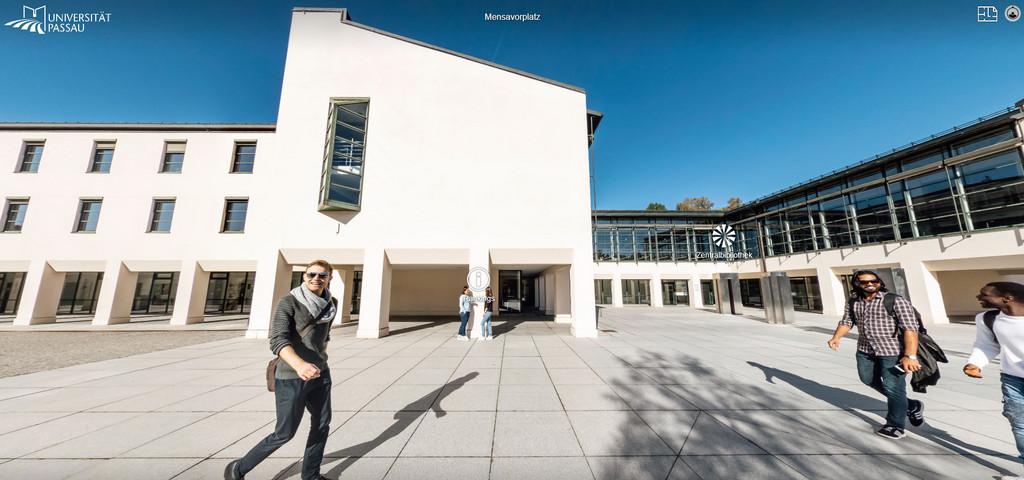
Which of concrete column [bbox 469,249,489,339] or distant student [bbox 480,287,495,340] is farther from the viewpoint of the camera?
concrete column [bbox 469,249,489,339]

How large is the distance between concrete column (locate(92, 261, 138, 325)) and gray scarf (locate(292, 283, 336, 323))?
2081 centimetres

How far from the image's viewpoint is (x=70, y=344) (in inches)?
394

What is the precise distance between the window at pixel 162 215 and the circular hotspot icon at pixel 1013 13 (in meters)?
37.7

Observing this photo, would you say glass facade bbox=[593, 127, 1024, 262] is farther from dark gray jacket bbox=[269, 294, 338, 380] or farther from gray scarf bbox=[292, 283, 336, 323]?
dark gray jacket bbox=[269, 294, 338, 380]

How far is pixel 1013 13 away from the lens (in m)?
12.1

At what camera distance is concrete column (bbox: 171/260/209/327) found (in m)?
14.7

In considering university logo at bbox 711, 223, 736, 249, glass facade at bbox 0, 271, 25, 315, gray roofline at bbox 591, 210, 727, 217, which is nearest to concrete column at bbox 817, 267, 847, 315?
university logo at bbox 711, 223, 736, 249

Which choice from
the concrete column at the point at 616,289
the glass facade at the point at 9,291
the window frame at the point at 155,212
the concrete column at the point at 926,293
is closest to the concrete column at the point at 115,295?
the window frame at the point at 155,212

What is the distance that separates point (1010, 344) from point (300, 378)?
6.56m

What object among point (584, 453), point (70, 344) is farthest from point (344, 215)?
point (584, 453)

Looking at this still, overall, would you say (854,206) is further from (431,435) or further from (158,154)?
(158,154)

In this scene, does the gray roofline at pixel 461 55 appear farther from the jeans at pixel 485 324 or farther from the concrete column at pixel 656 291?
the concrete column at pixel 656 291

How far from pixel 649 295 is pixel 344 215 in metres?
26.0

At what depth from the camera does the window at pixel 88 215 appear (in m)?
15.6
